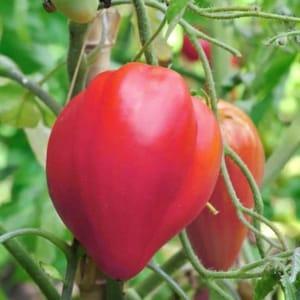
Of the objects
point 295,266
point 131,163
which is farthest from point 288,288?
point 131,163

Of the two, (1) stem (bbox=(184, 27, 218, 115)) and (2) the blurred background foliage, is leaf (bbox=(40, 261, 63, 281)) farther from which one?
(1) stem (bbox=(184, 27, 218, 115))

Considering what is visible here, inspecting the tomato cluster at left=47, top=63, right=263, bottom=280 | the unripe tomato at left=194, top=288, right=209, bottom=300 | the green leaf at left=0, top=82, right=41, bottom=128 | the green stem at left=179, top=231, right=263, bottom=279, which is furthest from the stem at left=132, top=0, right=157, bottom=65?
the unripe tomato at left=194, top=288, right=209, bottom=300

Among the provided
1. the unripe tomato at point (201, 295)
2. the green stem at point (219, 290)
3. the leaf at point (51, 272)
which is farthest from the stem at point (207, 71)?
the unripe tomato at point (201, 295)

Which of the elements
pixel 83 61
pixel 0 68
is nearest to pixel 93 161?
pixel 83 61

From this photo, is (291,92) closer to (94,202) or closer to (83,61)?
(83,61)

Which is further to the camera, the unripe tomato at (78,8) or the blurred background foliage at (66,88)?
the blurred background foliage at (66,88)

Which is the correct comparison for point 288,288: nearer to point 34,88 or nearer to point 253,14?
point 253,14

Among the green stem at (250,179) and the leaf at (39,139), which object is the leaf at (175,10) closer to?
the green stem at (250,179)
